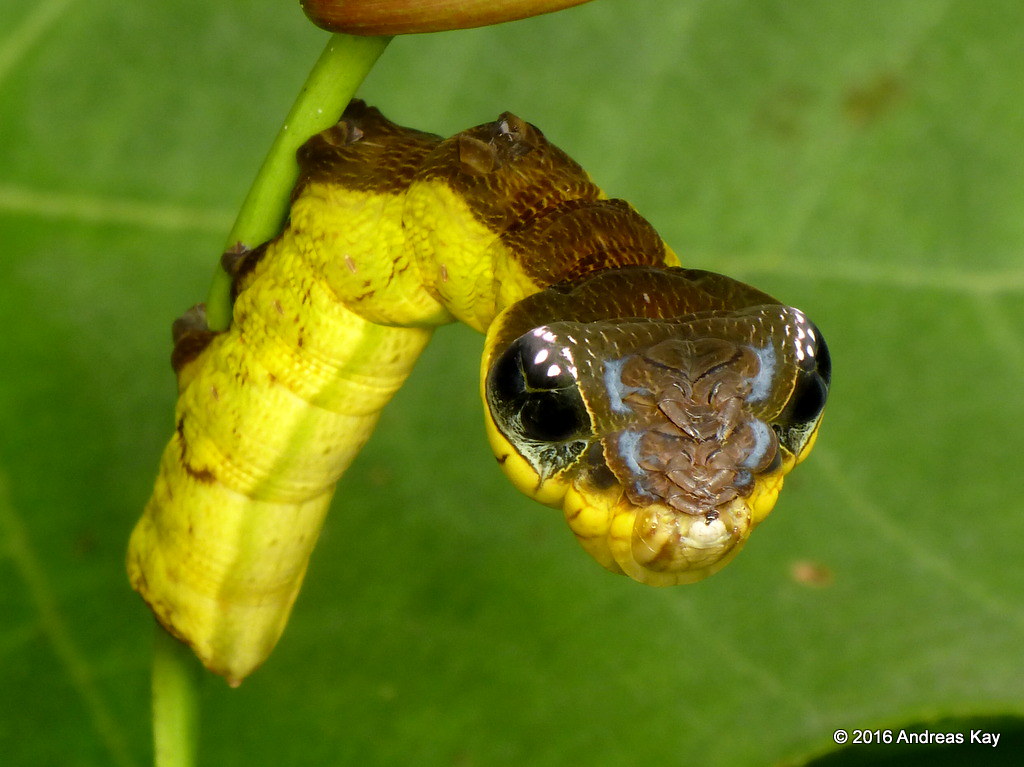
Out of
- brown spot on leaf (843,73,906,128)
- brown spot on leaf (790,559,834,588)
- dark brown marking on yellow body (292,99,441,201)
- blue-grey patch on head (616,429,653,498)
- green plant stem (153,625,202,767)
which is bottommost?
brown spot on leaf (790,559,834,588)

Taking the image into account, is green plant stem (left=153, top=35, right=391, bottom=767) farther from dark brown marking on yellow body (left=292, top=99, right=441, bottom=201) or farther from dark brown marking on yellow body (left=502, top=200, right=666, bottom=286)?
dark brown marking on yellow body (left=502, top=200, right=666, bottom=286)

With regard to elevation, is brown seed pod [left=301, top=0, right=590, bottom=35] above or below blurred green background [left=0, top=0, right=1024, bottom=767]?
above

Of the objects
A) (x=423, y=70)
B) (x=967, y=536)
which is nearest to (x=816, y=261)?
(x=967, y=536)

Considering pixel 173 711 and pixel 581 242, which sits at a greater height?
pixel 581 242

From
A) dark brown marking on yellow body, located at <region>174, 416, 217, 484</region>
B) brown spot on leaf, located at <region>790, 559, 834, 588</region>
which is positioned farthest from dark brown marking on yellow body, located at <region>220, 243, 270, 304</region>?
brown spot on leaf, located at <region>790, 559, 834, 588</region>

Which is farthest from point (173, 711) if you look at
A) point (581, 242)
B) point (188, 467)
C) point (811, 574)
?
point (811, 574)

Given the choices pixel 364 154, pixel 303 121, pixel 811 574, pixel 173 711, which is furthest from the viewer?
pixel 811 574

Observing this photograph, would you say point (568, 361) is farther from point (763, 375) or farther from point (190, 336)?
point (190, 336)
